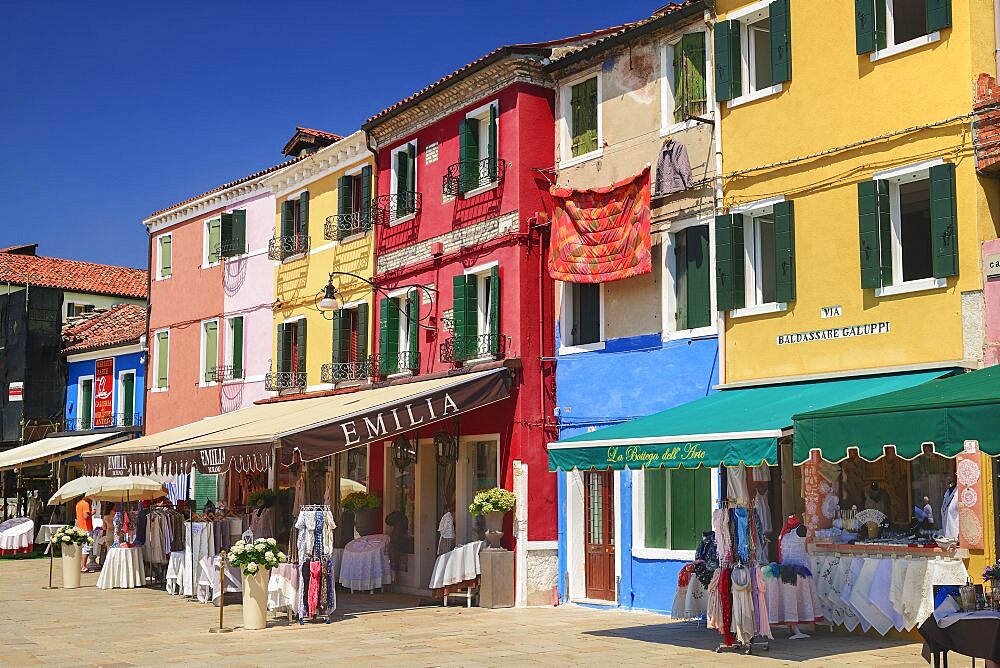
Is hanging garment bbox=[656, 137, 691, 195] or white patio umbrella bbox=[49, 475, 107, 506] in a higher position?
hanging garment bbox=[656, 137, 691, 195]

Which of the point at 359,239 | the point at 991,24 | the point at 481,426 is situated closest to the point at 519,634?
the point at 481,426

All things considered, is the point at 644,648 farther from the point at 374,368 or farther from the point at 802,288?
the point at 374,368

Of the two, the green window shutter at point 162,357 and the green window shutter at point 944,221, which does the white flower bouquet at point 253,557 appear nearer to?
the green window shutter at point 944,221

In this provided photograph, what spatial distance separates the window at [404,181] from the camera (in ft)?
74.4

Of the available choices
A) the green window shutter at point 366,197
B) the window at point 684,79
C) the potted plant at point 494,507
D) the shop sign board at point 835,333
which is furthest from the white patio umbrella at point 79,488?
the shop sign board at point 835,333

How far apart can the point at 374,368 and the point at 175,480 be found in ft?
32.2

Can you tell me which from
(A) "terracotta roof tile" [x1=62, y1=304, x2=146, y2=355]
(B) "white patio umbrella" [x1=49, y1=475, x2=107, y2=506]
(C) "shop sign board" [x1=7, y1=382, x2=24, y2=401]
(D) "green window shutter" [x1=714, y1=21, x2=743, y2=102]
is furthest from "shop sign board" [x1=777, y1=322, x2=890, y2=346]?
(C) "shop sign board" [x1=7, y1=382, x2=24, y2=401]

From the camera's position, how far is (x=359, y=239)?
2450 centimetres

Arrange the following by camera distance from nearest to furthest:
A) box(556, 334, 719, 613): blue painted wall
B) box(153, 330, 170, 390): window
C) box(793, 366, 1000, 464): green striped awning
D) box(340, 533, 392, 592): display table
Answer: box(793, 366, 1000, 464): green striped awning
box(556, 334, 719, 613): blue painted wall
box(340, 533, 392, 592): display table
box(153, 330, 170, 390): window

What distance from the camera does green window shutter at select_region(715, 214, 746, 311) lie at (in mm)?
15898

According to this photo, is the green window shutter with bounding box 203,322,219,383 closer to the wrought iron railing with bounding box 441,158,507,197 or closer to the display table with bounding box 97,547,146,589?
the display table with bounding box 97,547,146,589

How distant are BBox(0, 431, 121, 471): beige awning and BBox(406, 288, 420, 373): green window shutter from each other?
15698 millimetres

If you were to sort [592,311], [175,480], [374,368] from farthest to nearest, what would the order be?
[175,480]
[374,368]
[592,311]

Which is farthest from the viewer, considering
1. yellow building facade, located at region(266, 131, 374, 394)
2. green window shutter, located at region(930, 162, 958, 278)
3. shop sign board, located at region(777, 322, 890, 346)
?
yellow building facade, located at region(266, 131, 374, 394)
